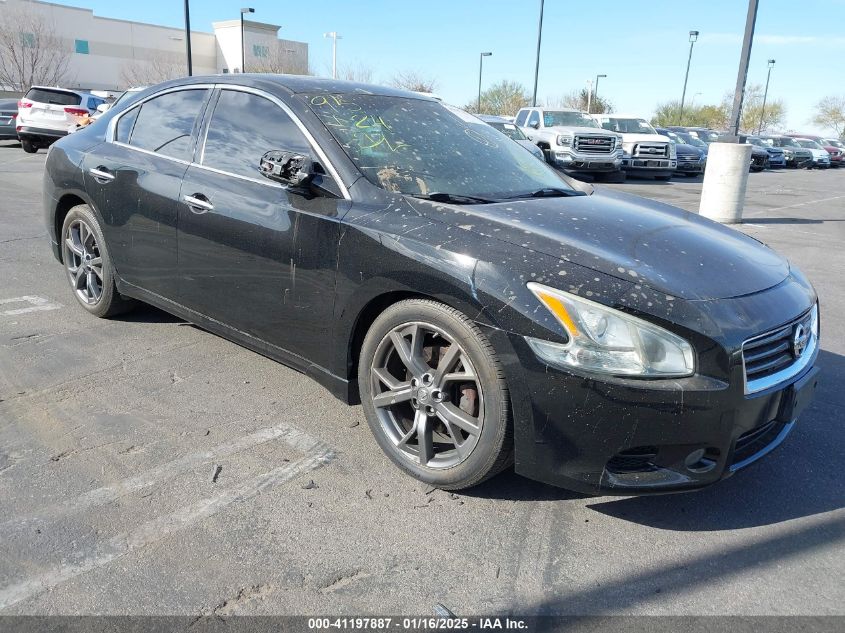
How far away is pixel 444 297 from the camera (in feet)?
9.02

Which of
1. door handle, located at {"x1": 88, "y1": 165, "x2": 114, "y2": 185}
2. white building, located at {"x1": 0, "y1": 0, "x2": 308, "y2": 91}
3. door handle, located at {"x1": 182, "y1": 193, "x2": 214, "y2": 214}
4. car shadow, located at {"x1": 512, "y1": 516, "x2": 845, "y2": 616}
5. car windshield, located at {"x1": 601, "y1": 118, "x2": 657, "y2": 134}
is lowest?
car shadow, located at {"x1": 512, "y1": 516, "x2": 845, "y2": 616}

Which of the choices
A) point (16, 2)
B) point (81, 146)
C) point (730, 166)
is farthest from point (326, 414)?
point (16, 2)

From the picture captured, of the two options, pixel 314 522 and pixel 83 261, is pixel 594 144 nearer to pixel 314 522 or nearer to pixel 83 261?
pixel 83 261

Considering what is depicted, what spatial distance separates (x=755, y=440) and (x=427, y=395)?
1.30 m

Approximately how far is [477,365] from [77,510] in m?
1.66

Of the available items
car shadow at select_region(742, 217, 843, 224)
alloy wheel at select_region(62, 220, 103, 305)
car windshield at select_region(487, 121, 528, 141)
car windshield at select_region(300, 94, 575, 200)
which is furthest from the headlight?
car windshield at select_region(487, 121, 528, 141)

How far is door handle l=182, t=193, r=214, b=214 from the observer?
12.2 ft

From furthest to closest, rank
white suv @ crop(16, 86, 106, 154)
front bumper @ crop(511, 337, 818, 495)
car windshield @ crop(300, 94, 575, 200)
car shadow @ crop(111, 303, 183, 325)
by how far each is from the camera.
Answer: white suv @ crop(16, 86, 106, 154) < car shadow @ crop(111, 303, 183, 325) < car windshield @ crop(300, 94, 575, 200) < front bumper @ crop(511, 337, 818, 495)

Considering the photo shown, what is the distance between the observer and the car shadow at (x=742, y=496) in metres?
2.84

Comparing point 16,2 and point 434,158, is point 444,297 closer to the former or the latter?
point 434,158

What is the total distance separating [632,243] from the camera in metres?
2.97

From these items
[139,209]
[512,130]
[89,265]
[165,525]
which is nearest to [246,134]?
[139,209]

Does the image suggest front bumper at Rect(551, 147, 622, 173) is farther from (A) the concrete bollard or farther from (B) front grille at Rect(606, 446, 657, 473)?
(B) front grille at Rect(606, 446, 657, 473)

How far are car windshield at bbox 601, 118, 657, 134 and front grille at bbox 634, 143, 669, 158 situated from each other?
5.20ft
